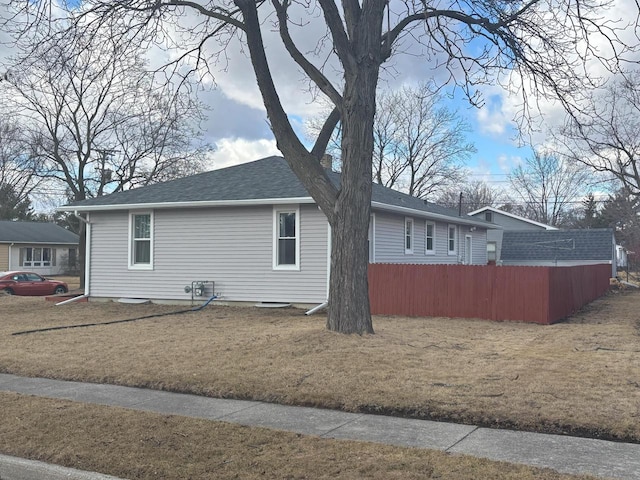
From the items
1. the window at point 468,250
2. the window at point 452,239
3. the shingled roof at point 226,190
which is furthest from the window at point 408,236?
the window at point 468,250

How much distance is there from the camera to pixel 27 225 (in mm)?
47812

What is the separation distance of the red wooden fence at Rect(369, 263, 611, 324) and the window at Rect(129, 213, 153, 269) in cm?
722

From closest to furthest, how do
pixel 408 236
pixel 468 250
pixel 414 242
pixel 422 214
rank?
1. pixel 422 214
2. pixel 408 236
3. pixel 414 242
4. pixel 468 250

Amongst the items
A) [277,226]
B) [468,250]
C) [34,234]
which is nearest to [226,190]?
[277,226]

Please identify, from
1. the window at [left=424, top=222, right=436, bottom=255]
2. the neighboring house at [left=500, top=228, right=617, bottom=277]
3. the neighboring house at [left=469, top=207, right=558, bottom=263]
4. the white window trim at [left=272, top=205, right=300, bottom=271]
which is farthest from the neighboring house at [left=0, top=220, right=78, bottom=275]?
the neighboring house at [left=500, top=228, right=617, bottom=277]

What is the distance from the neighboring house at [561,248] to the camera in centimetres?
3788

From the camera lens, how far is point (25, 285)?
28719 mm

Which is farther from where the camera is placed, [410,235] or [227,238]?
[410,235]

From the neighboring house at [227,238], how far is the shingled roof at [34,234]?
28.3 m

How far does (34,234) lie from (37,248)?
1.18 m

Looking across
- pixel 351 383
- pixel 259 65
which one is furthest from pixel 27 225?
pixel 351 383

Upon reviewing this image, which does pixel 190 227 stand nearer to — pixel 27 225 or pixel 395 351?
pixel 395 351

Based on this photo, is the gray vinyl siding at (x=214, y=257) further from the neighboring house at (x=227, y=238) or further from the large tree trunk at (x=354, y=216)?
the large tree trunk at (x=354, y=216)

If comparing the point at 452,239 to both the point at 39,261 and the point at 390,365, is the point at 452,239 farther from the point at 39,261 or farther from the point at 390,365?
the point at 39,261
